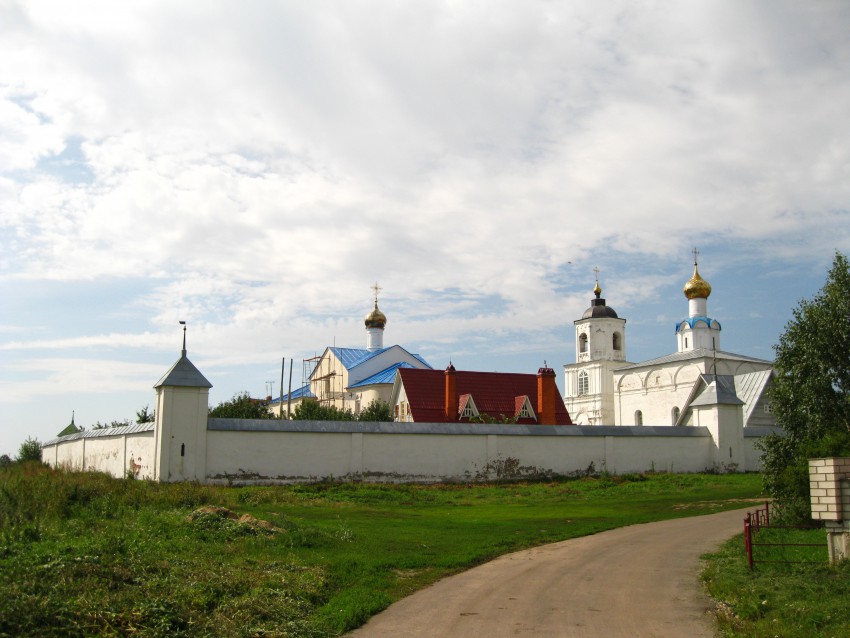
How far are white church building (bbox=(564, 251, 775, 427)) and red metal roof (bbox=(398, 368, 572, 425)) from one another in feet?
38.3

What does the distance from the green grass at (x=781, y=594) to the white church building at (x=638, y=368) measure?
39767mm

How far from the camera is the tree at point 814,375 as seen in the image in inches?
834

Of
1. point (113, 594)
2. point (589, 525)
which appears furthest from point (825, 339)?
point (113, 594)

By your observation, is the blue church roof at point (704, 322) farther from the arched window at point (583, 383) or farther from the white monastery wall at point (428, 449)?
the white monastery wall at point (428, 449)

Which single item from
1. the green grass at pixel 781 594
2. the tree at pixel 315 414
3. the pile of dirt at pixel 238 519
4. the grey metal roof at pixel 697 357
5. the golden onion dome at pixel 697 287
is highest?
the golden onion dome at pixel 697 287

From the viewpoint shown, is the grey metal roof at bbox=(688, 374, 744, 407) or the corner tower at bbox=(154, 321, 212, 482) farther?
the grey metal roof at bbox=(688, 374, 744, 407)

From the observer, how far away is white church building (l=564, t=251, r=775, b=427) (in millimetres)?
56969

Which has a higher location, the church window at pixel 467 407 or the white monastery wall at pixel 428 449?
the church window at pixel 467 407

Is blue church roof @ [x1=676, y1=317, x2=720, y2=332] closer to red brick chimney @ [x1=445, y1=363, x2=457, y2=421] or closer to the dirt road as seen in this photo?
red brick chimney @ [x1=445, y1=363, x2=457, y2=421]

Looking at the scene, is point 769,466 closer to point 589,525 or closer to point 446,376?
point 589,525

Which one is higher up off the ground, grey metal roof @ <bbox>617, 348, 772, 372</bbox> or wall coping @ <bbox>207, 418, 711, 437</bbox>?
grey metal roof @ <bbox>617, 348, 772, 372</bbox>

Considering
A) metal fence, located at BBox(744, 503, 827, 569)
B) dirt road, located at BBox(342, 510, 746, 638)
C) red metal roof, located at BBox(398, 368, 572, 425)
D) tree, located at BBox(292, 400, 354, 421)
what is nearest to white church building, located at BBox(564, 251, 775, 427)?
red metal roof, located at BBox(398, 368, 572, 425)

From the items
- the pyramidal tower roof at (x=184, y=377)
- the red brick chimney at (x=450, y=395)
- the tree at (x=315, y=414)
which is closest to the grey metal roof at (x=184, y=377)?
the pyramidal tower roof at (x=184, y=377)

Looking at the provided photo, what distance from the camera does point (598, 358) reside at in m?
63.8
